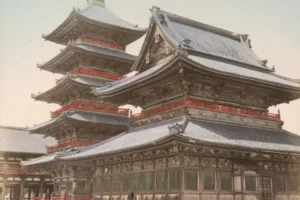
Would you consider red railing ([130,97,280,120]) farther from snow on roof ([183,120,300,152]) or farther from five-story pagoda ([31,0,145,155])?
five-story pagoda ([31,0,145,155])

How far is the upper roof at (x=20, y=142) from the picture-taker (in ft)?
148

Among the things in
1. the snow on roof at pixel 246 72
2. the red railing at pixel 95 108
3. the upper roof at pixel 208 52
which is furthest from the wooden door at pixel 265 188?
the red railing at pixel 95 108

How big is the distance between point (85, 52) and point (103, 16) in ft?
21.1

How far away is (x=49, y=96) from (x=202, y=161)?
73.8ft

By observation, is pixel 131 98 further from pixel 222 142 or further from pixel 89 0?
pixel 89 0

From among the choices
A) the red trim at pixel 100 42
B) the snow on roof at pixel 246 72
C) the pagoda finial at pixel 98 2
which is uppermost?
the pagoda finial at pixel 98 2

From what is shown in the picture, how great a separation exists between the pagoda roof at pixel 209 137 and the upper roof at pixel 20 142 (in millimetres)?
21430

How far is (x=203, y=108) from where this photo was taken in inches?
851

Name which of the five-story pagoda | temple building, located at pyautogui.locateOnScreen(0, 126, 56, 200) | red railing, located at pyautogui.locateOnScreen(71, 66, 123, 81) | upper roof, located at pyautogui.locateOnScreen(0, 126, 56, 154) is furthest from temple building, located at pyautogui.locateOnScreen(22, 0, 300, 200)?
upper roof, located at pyautogui.locateOnScreen(0, 126, 56, 154)

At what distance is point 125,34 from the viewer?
3819 cm

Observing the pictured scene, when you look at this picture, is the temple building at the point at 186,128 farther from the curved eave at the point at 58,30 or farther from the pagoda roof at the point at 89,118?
the curved eave at the point at 58,30

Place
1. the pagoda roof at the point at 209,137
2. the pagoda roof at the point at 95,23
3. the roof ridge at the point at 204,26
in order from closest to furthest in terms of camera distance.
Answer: the pagoda roof at the point at 209,137 → the roof ridge at the point at 204,26 → the pagoda roof at the point at 95,23

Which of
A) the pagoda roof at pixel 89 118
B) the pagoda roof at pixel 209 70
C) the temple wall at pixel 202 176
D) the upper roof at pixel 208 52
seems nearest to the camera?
the temple wall at pixel 202 176

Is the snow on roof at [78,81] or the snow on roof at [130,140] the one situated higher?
the snow on roof at [78,81]
